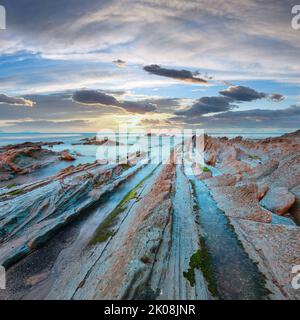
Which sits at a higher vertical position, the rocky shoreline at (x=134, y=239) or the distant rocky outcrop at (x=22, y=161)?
the distant rocky outcrop at (x=22, y=161)

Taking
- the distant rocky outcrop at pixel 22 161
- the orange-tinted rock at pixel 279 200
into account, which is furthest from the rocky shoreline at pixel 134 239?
the distant rocky outcrop at pixel 22 161

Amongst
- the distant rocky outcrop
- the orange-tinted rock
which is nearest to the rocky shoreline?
the orange-tinted rock

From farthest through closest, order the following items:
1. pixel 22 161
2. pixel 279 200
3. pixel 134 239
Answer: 1. pixel 22 161
2. pixel 279 200
3. pixel 134 239

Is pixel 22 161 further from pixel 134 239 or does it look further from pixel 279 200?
pixel 279 200

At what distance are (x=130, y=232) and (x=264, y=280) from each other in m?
6.19

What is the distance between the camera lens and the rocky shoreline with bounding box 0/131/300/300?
283 inches

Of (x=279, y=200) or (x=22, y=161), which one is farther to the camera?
(x=22, y=161)

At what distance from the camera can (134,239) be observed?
30.5ft

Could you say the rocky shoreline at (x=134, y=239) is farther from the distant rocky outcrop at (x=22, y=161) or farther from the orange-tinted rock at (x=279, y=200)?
the distant rocky outcrop at (x=22, y=161)

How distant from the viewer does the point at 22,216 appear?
12.2 metres

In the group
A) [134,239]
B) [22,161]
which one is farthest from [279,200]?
[22,161]

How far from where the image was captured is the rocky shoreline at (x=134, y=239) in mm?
7191

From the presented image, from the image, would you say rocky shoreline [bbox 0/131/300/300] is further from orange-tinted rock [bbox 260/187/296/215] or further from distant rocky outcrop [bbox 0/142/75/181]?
distant rocky outcrop [bbox 0/142/75/181]
